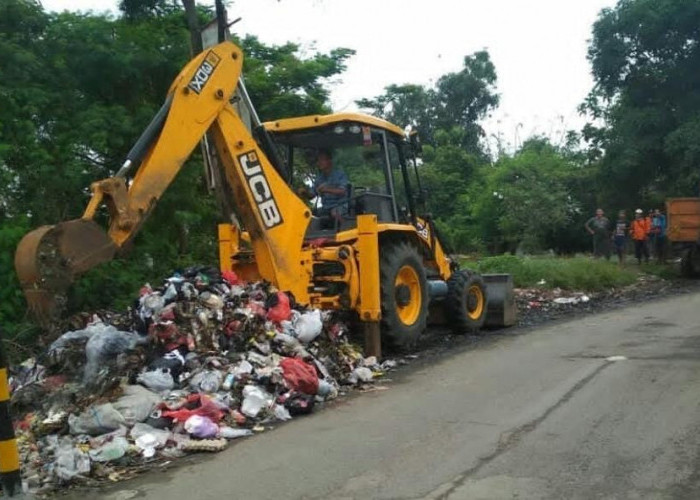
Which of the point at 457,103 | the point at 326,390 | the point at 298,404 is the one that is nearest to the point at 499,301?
the point at 326,390

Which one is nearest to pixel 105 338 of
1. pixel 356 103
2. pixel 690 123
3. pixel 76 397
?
pixel 76 397

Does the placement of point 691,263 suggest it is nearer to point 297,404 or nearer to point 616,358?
point 616,358

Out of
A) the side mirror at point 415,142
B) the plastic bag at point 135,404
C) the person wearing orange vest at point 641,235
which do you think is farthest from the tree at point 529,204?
the plastic bag at point 135,404

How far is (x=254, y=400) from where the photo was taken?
6312mm

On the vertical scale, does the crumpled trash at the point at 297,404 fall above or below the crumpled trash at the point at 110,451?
below

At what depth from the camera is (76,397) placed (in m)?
6.08

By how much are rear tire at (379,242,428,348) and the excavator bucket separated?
3.45 meters

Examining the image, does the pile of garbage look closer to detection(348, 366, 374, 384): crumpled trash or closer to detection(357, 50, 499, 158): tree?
detection(348, 366, 374, 384): crumpled trash

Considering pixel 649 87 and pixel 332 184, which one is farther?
pixel 649 87

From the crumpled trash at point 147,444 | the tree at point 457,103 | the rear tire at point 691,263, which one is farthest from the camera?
the tree at point 457,103

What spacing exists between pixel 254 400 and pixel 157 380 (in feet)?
2.73

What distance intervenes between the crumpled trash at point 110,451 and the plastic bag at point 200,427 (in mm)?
498

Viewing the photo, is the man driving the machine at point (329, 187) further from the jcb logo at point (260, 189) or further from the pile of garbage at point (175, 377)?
the pile of garbage at point (175, 377)

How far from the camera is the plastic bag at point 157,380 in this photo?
6340 mm
